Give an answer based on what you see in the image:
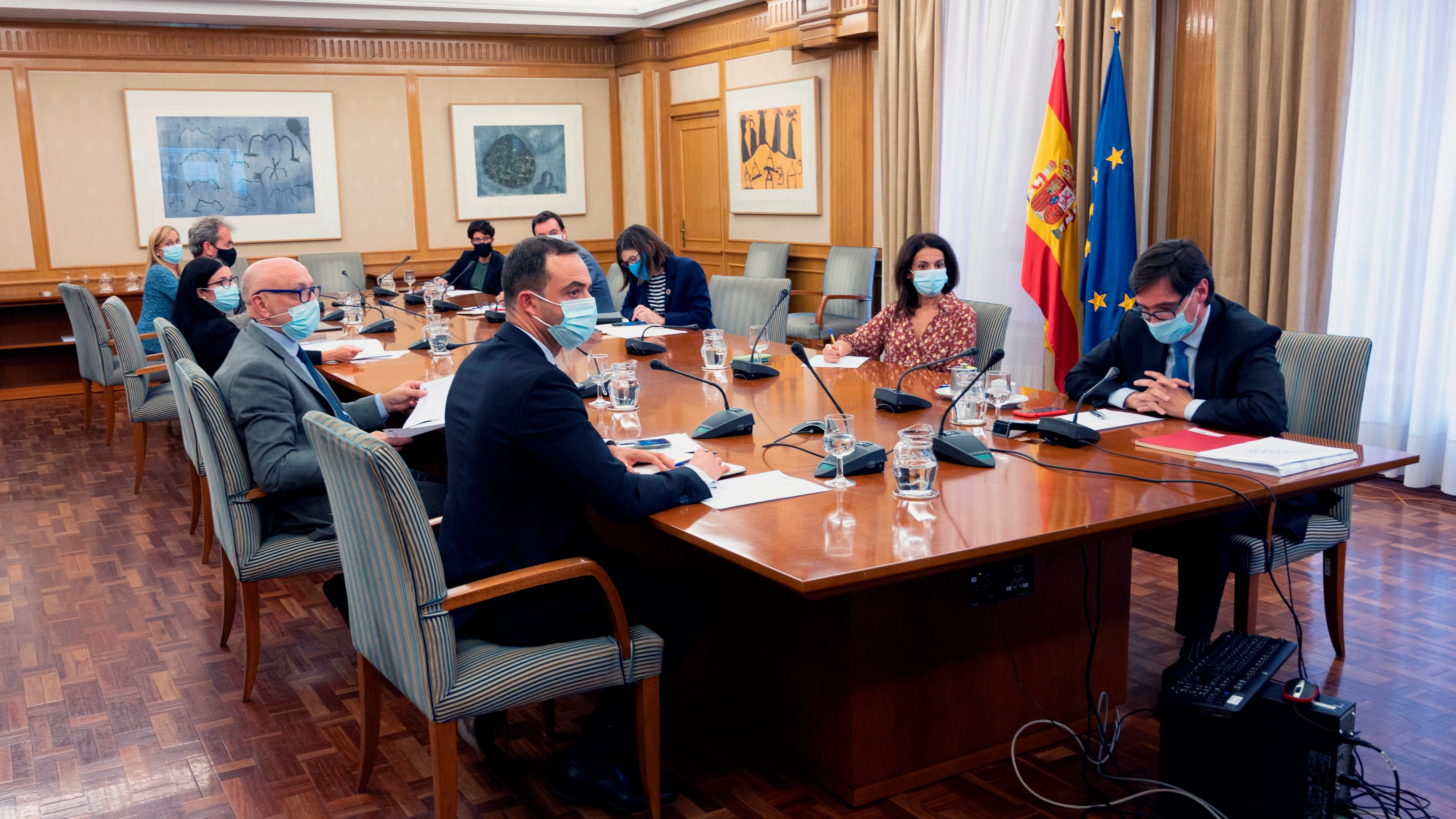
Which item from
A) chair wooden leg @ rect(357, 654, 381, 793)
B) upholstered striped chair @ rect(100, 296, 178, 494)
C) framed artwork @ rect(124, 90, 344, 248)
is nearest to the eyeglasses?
chair wooden leg @ rect(357, 654, 381, 793)

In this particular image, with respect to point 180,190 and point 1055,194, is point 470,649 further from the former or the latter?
point 180,190

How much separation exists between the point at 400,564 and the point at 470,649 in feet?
0.89

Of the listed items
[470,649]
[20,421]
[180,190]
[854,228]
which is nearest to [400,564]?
[470,649]

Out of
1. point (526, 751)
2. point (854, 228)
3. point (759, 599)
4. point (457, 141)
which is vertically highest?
point (457, 141)

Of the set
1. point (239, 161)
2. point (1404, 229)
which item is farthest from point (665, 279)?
point (239, 161)

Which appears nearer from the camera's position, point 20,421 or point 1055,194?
point 1055,194

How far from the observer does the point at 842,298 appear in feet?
24.3

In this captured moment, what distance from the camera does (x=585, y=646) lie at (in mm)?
2330

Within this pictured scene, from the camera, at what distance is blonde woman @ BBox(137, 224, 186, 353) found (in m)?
5.86

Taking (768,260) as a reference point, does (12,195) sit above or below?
above

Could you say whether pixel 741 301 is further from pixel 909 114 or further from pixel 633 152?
pixel 633 152

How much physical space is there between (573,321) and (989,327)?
82.7 inches

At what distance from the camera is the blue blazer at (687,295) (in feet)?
18.7

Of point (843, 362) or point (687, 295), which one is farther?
point (687, 295)
